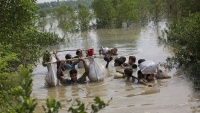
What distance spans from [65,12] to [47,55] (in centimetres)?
3041

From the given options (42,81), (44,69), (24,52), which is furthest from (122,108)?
(44,69)

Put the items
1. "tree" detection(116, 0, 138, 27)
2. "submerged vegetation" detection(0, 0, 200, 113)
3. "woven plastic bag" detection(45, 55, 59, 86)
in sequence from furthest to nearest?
"tree" detection(116, 0, 138, 27)
"woven plastic bag" detection(45, 55, 59, 86)
"submerged vegetation" detection(0, 0, 200, 113)

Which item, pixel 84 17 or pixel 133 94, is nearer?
pixel 133 94

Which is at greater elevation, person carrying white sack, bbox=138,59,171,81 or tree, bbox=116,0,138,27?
tree, bbox=116,0,138,27

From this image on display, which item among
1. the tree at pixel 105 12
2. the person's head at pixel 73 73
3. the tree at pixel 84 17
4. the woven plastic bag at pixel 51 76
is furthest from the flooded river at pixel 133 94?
the tree at pixel 105 12

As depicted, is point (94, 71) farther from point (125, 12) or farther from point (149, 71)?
point (125, 12)

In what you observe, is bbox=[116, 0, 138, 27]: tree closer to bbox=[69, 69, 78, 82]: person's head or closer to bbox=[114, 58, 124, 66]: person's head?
bbox=[114, 58, 124, 66]: person's head

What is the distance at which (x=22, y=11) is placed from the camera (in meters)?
8.71

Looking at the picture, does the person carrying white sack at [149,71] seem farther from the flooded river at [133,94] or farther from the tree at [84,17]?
the tree at [84,17]

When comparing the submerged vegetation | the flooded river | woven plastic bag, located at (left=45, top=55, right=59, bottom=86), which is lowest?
the flooded river

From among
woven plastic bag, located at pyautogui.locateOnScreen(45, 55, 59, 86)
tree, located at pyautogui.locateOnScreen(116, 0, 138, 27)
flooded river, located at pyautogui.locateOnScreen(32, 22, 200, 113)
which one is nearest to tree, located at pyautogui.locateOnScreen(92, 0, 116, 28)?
tree, located at pyautogui.locateOnScreen(116, 0, 138, 27)

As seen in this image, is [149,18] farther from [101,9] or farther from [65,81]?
[65,81]

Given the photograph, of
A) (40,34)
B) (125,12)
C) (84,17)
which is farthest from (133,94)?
(84,17)

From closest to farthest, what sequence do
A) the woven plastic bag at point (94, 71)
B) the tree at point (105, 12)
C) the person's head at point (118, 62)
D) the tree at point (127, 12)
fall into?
the woven plastic bag at point (94, 71) → the person's head at point (118, 62) → the tree at point (127, 12) → the tree at point (105, 12)
